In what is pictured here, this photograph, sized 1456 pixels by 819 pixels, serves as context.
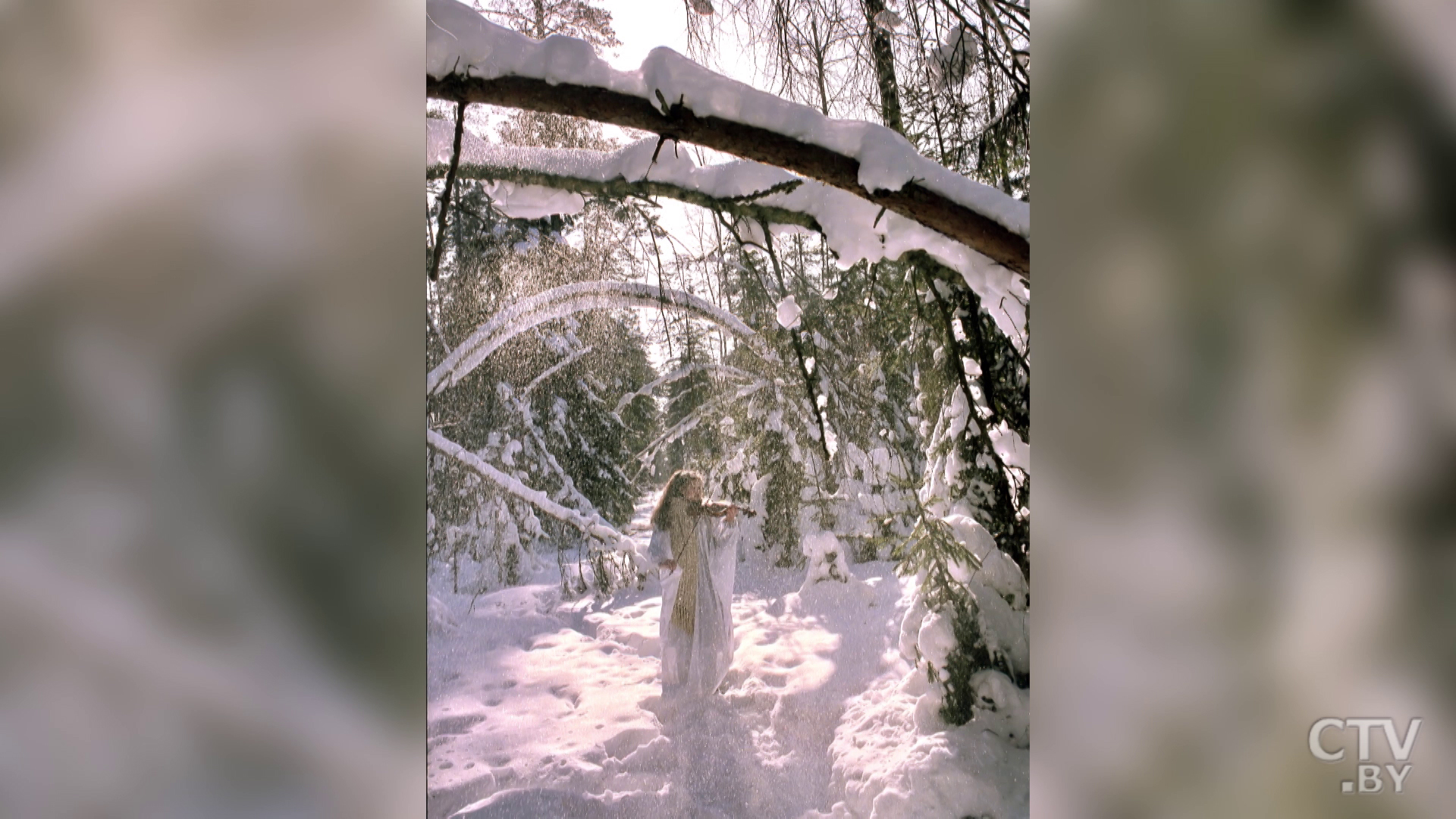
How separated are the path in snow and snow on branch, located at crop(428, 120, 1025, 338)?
516 millimetres

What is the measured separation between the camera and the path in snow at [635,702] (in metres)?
1.14

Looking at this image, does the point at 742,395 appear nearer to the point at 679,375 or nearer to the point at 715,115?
the point at 679,375

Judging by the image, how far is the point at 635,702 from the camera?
1177mm

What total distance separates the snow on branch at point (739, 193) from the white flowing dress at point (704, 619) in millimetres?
509

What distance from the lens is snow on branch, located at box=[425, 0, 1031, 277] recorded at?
44.9 inches

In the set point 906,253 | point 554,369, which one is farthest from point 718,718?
point 906,253

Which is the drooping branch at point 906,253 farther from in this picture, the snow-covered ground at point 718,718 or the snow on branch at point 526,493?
the snow on branch at point 526,493
